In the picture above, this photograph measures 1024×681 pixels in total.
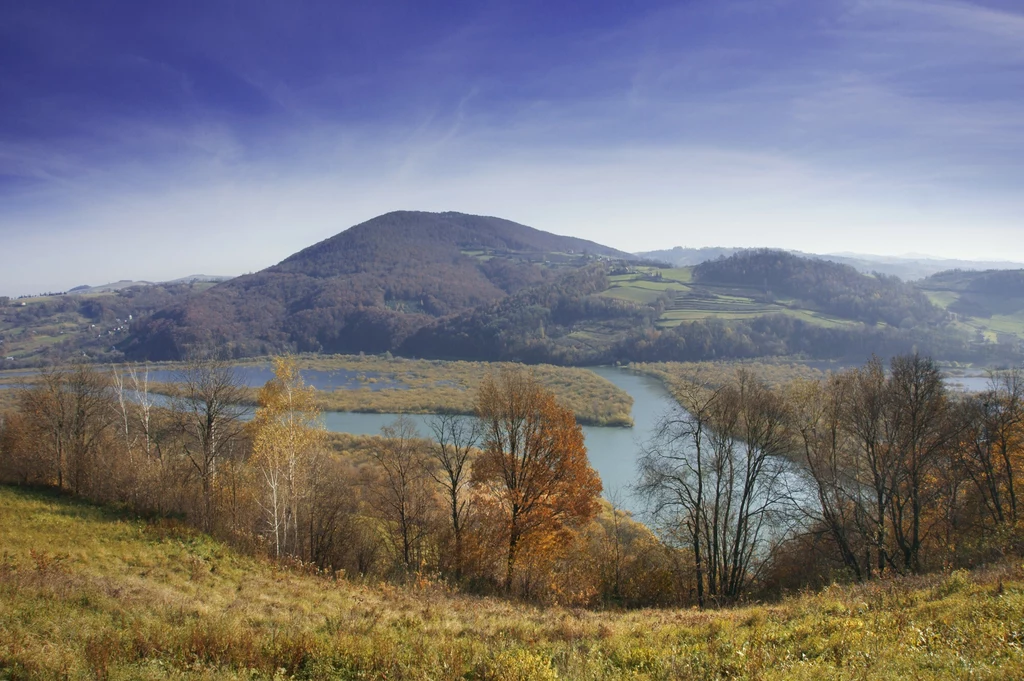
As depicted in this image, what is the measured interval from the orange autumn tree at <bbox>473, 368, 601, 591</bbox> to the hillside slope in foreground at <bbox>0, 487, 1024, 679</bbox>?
13.2 ft

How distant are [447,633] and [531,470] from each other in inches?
280

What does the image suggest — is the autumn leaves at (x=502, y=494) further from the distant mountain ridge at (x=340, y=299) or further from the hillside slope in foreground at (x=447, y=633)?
the distant mountain ridge at (x=340, y=299)

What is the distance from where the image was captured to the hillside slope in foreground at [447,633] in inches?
192

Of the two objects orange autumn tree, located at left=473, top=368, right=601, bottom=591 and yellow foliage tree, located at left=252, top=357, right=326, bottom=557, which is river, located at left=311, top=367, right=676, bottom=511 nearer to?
orange autumn tree, located at left=473, top=368, right=601, bottom=591

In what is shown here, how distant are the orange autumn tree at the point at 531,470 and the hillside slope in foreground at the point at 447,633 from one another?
404 centimetres

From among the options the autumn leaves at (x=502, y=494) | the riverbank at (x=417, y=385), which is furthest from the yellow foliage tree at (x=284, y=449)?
the riverbank at (x=417, y=385)

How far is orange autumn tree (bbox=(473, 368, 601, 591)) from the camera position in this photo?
43.3 feet

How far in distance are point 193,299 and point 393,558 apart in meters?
152

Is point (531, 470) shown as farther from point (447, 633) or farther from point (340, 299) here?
point (340, 299)

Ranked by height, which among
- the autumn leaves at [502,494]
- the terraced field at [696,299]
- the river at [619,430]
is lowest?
the river at [619,430]

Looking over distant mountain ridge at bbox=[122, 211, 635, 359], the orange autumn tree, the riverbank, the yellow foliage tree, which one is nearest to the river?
the riverbank

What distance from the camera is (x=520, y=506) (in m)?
13.3

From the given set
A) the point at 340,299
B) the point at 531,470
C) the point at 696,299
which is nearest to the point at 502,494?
the point at 531,470

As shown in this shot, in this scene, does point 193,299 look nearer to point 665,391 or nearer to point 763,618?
point 665,391
